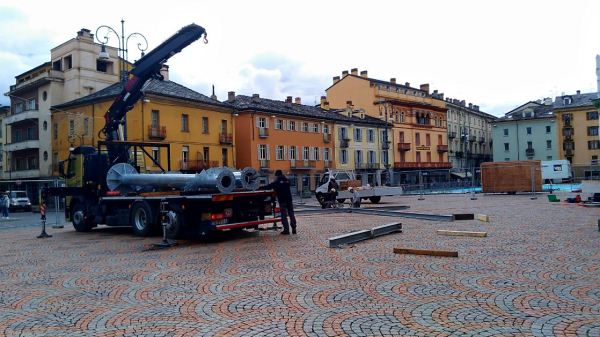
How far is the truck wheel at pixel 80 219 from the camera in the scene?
17547 millimetres

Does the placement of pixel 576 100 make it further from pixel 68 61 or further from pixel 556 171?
pixel 68 61

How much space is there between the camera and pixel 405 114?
252 feet

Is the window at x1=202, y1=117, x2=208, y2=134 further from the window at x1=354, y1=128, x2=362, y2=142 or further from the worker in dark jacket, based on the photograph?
the worker in dark jacket

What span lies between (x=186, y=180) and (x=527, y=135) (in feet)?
281

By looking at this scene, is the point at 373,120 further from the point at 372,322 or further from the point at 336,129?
the point at 372,322

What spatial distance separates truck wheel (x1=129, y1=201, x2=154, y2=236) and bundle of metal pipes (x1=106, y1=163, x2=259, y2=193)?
2.58 feet

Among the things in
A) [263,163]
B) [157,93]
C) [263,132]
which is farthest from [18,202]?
[263,132]

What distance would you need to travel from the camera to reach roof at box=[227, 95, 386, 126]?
55.6 m

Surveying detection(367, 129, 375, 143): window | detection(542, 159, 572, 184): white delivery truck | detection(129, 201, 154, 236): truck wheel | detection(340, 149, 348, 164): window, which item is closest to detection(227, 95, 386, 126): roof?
detection(367, 129, 375, 143): window

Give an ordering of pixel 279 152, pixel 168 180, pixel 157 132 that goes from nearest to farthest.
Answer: pixel 168 180 < pixel 157 132 < pixel 279 152

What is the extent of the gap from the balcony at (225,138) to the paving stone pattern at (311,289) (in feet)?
130

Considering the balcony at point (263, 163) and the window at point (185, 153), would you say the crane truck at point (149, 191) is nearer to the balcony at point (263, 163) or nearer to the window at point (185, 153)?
the window at point (185, 153)

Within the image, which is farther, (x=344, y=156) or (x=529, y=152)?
(x=529, y=152)

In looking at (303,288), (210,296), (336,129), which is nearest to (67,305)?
(210,296)
